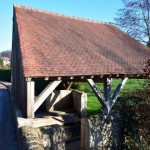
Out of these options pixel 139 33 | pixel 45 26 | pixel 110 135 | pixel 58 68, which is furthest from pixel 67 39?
pixel 139 33

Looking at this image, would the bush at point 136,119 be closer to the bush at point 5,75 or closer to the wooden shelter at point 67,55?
the wooden shelter at point 67,55

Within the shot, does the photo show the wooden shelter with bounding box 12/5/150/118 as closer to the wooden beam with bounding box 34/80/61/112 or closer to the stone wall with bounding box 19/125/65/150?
the wooden beam with bounding box 34/80/61/112

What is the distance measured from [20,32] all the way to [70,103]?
18.5 ft

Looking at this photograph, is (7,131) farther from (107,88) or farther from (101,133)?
(107,88)

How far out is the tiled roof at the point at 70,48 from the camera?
10.0 meters

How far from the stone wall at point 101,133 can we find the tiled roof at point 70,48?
178 centimetres

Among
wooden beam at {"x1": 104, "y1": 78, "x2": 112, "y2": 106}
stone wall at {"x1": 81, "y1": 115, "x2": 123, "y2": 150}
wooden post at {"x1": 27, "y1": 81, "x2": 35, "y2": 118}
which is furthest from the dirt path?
wooden beam at {"x1": 104, "y1": 78, "x2": 112, "y2": 106}

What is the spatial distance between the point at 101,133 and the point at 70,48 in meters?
4.17

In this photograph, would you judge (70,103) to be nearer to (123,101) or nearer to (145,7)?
(123,101)

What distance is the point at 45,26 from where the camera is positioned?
44.9ft

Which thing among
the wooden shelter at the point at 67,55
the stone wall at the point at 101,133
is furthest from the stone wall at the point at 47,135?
the stone wall at the point at 101,133

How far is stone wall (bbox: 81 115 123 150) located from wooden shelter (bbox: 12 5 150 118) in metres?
0.94

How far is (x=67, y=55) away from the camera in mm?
11266

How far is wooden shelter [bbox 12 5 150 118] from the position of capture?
31.1 ft
